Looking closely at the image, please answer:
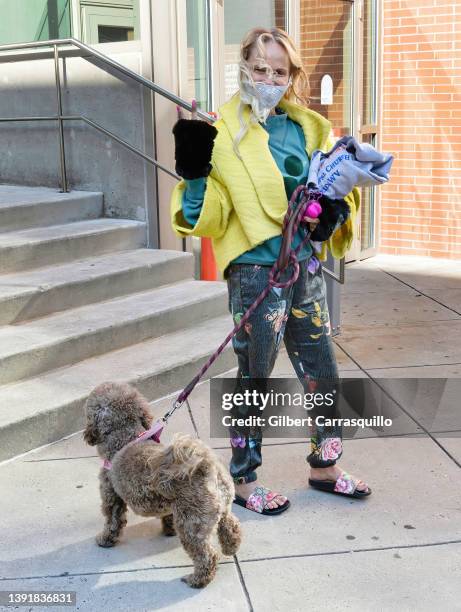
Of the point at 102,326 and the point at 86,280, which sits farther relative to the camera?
the point at 86,280

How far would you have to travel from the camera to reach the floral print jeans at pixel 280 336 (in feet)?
10.4

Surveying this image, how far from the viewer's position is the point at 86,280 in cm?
526

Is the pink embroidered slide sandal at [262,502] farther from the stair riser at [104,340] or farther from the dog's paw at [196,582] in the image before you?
the stair riser at [104,340]

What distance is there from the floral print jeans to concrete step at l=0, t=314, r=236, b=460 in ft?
3.56

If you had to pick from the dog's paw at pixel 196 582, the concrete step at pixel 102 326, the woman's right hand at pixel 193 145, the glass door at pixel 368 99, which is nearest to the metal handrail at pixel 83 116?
the concrete step at pixel 102 326

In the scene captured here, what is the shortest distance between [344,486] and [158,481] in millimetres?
1060

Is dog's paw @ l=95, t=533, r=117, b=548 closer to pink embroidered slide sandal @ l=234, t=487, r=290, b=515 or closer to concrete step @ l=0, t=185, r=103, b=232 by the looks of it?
pink embroidered slide sandal @ l=234, t=487, r=290, b=515

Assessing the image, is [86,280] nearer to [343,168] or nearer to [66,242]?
[66,242]

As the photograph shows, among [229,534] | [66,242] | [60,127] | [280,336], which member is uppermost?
[60,127]

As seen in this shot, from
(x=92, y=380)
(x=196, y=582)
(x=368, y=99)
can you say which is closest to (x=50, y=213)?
(x=92, y=380)

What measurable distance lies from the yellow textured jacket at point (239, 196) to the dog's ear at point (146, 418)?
68 cm

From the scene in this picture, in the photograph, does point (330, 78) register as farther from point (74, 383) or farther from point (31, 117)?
→ point (74, 383)

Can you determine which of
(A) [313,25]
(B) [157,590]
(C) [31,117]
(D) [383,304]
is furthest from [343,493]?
(A) [313,25]

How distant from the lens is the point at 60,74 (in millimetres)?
6488
